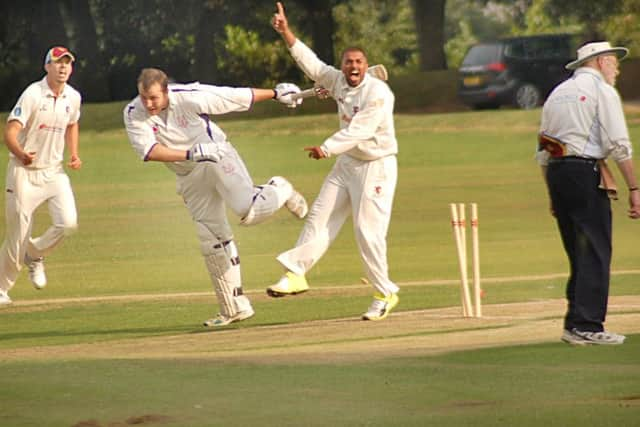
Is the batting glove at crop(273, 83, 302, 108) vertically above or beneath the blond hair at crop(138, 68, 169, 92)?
beneath

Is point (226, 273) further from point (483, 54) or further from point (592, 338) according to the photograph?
point (483, 54)

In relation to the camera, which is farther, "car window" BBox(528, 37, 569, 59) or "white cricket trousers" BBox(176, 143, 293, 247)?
"car window" BBox(528, 37, 569, 59)

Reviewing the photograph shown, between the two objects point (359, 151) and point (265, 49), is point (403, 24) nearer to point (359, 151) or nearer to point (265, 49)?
point (265, 49)

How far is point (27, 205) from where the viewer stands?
14.6 metres

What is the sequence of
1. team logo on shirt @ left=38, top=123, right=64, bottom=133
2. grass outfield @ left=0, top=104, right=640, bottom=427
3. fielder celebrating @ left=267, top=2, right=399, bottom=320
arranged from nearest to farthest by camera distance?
grass outfield @ left=0, top=104, right=640, bottom=427 < fielder celebrating @ left=267, top=2, right=399, bottom=320 < team logo on shirt @ left=38, top=123, right=64, bottom=133

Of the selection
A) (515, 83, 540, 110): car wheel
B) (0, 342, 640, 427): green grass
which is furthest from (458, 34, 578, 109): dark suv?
(0, 342, 640, 427): green grass

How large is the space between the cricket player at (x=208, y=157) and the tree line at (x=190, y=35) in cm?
3219

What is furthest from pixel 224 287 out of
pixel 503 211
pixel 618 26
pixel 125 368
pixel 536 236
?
pixel 618 26

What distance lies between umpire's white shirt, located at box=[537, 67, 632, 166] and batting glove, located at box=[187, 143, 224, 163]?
2.78m

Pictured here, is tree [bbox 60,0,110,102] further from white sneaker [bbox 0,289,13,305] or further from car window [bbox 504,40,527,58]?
white sneaker [bbox 0,289,13,305]

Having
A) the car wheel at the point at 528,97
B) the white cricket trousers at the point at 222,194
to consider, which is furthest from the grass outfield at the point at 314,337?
the car wheel at the point at 528,97

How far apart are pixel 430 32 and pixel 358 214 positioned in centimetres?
3522

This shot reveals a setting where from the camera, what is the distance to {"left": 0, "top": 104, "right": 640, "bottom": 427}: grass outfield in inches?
327

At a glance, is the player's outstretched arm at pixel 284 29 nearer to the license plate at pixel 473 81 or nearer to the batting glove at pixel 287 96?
the batting glove at pixel 287 96
